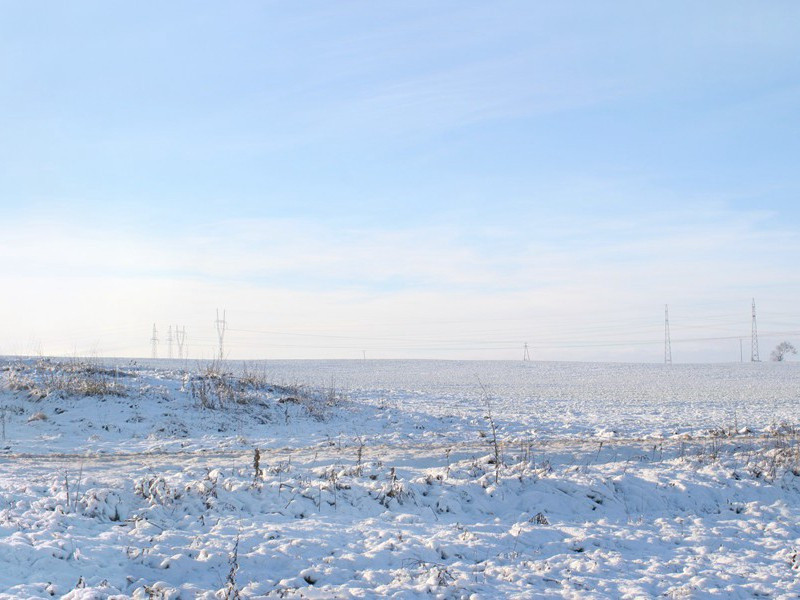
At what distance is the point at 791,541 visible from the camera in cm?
937

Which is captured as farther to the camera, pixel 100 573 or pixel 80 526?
pixel 80 526

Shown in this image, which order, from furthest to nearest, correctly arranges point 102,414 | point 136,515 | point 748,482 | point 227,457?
1. point 102,414
2. point 227,457
3. point 748,482
4. point 136,515

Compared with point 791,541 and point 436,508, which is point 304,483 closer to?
point 436,508

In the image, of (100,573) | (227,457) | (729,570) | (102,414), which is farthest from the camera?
(102,414)

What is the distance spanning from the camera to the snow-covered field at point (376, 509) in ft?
24.7

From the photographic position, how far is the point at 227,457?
13.5 meters

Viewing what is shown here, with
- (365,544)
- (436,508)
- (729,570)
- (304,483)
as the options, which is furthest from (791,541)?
(304,483)

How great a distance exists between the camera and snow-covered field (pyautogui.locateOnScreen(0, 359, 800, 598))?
7.52 metres

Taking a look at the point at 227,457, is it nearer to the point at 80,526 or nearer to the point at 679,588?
the point at 80,526

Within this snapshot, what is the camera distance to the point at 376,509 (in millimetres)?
10031

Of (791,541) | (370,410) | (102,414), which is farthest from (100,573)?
(370,410)

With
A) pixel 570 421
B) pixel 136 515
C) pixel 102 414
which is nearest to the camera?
pixel 136 515

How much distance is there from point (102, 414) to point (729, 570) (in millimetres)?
15536

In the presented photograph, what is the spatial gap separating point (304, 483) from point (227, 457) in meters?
3.48
